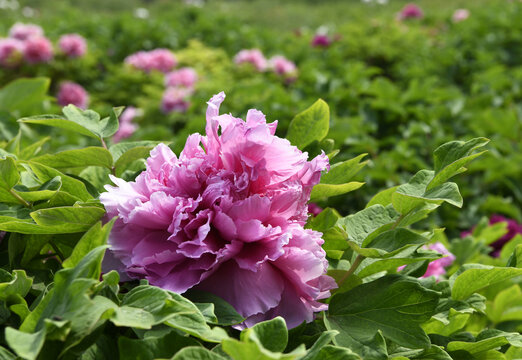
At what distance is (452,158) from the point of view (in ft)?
3.47

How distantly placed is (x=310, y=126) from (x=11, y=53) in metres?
6.49

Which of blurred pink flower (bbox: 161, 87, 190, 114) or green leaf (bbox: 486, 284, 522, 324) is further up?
green leaf (bbox: 486, 284, 522, 324)

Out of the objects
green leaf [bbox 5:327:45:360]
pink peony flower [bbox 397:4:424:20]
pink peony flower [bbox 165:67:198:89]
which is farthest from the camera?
pink peony flower [bbox 397:4:424:20]

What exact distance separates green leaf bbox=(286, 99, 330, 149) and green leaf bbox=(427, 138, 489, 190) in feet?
0.92

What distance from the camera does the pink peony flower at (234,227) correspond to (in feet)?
3.07

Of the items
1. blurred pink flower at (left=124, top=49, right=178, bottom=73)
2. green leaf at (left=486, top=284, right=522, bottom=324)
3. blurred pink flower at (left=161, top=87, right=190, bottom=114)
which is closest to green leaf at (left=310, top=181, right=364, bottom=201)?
green leaf at (left=486, top=284, right=522, bottom=324)

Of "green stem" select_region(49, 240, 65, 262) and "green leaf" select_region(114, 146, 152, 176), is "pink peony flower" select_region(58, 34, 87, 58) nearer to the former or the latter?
"green leaf" select_region(114, 146, 152, 176)

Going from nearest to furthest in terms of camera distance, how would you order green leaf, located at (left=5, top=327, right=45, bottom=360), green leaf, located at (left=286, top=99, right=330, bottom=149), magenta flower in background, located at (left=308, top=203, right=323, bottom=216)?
green leaf, located at (left=5, top=327, right=45, bottom=360) → green leaf, located at (left=286, top=99, right=330, bottom=149) → magenta flower in background, located at (left=308, top=203, right=323, bottom=216)

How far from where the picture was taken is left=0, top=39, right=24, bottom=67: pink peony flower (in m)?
6.80

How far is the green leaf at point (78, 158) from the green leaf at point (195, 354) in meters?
0.58

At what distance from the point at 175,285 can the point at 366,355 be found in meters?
0.33

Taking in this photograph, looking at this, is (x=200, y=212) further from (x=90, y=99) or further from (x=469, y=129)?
(x=90, y=99)

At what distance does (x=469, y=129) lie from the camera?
12.9 ft

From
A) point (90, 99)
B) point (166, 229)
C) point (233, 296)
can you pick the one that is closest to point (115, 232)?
point (166, 229)
